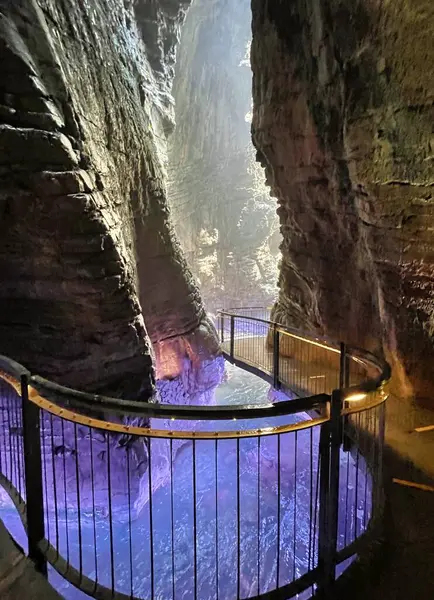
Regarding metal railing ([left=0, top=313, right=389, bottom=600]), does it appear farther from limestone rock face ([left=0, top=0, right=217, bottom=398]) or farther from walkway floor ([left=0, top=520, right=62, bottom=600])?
limestone rock face ([left=0, top=0, right=217, bottom=398])

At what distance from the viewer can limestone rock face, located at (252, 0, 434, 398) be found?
252 inches

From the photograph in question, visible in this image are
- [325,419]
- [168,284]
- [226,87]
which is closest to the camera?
[325,419]

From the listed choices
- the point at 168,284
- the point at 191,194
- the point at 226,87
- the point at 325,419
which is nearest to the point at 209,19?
the point at 226,87

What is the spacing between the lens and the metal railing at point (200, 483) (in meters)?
3.18

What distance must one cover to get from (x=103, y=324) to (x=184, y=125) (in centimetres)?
2590

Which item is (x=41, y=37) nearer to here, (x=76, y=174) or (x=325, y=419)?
(x=76, y=174)

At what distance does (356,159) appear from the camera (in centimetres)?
761

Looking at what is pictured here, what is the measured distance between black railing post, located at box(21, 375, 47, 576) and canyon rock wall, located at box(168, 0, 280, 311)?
27.9 metres

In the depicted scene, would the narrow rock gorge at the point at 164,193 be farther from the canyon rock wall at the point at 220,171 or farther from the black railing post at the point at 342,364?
the canyon rock wall at the point at 220,171

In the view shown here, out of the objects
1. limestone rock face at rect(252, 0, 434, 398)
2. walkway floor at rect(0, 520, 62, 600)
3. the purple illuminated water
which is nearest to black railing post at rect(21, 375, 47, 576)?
walkway floor at rect(0, 520, 62, 600)

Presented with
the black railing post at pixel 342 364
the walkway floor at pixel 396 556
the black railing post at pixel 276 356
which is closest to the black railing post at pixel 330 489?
the walkway floor at pixel 396 556

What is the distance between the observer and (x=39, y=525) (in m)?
3.53

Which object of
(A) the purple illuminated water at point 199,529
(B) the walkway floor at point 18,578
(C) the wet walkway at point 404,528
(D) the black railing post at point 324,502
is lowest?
(A) the purple illuminated water at point 199,529

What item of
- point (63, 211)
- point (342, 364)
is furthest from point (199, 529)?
point (63, 211)
